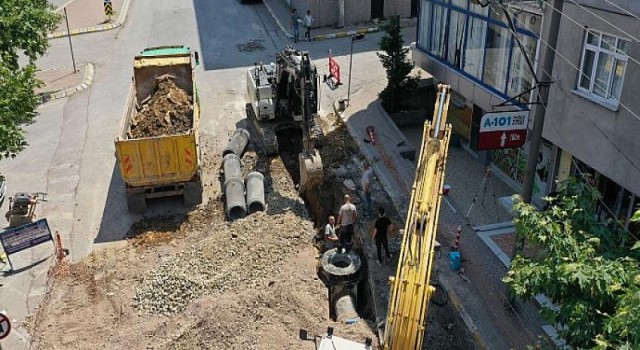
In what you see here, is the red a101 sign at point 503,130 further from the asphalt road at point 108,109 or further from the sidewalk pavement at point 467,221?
the asphalt road at point 108,109

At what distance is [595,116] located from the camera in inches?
496

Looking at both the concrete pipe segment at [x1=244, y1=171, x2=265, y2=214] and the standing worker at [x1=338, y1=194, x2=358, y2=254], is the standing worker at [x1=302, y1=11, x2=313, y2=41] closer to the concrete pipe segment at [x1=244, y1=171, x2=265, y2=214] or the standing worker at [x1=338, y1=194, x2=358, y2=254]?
the concrete pipe segment at [x1=244, y1=171, x2=265, y2=214]

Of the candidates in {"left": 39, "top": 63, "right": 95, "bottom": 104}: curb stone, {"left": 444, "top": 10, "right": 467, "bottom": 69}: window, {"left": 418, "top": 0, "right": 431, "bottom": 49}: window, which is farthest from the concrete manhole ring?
{"left": 39, "top": 63, "right": 95, "bottom": 104}: curb stone

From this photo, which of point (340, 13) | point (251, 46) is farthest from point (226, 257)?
point (340, 13)

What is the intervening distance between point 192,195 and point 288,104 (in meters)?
4.77

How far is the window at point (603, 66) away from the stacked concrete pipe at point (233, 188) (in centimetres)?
915

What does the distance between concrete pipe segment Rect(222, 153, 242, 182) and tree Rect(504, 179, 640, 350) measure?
439 inches

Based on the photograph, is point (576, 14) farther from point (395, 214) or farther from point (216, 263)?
point (216, 263)

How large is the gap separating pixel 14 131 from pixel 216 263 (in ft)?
17.7

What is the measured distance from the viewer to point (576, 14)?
12789 mm

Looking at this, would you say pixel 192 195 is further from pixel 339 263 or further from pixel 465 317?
pixel 465 317

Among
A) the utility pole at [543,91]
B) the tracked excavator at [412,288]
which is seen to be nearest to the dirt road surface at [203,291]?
the tracked excavator at [412,288]

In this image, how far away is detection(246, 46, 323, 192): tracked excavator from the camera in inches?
679

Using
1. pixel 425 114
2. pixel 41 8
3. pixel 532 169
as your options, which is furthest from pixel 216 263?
pixel 41 8
